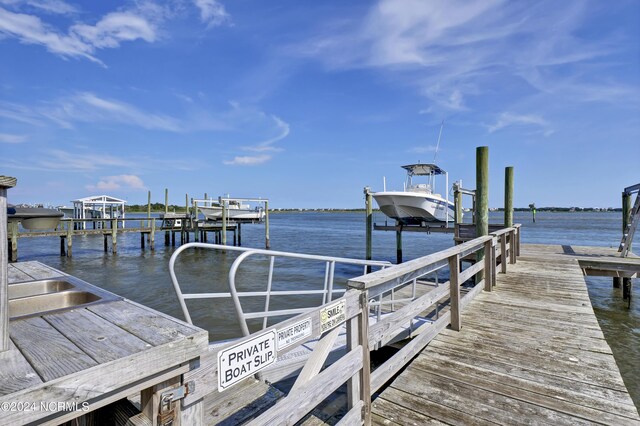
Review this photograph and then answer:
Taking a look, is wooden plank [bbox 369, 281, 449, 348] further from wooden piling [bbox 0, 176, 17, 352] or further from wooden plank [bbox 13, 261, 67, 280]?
wooden plank [bbox 13, 261, 67, 280]

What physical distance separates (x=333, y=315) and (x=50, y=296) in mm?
1925

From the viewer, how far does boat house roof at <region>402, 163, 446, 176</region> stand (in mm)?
17742

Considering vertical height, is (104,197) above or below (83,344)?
above

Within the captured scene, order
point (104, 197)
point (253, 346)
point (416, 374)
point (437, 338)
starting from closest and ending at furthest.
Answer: point (253, 346) → point (416, 374) → point (437, 338) → point (104, 197)

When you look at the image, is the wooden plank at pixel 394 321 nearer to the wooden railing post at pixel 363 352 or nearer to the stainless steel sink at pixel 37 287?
the wooden railing post at pixel 363 352

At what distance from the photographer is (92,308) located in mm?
1827

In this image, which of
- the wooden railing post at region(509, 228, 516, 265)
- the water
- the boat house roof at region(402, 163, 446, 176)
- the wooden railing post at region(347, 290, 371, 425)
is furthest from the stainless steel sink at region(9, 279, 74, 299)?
the boat house roof at region(402, 163, 446, 176)

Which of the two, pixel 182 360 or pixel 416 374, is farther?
pixel 416 374

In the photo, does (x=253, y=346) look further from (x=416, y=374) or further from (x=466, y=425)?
(x=416, y=374)

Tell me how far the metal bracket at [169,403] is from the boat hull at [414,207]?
15339 mm

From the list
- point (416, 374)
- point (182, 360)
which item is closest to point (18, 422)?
point (182, 360)

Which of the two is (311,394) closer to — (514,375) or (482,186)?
(514,375)

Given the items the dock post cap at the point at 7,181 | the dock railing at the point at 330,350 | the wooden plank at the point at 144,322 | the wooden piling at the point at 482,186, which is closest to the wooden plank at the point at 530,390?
the dock railing at the point at 330,350

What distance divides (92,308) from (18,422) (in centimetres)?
106
